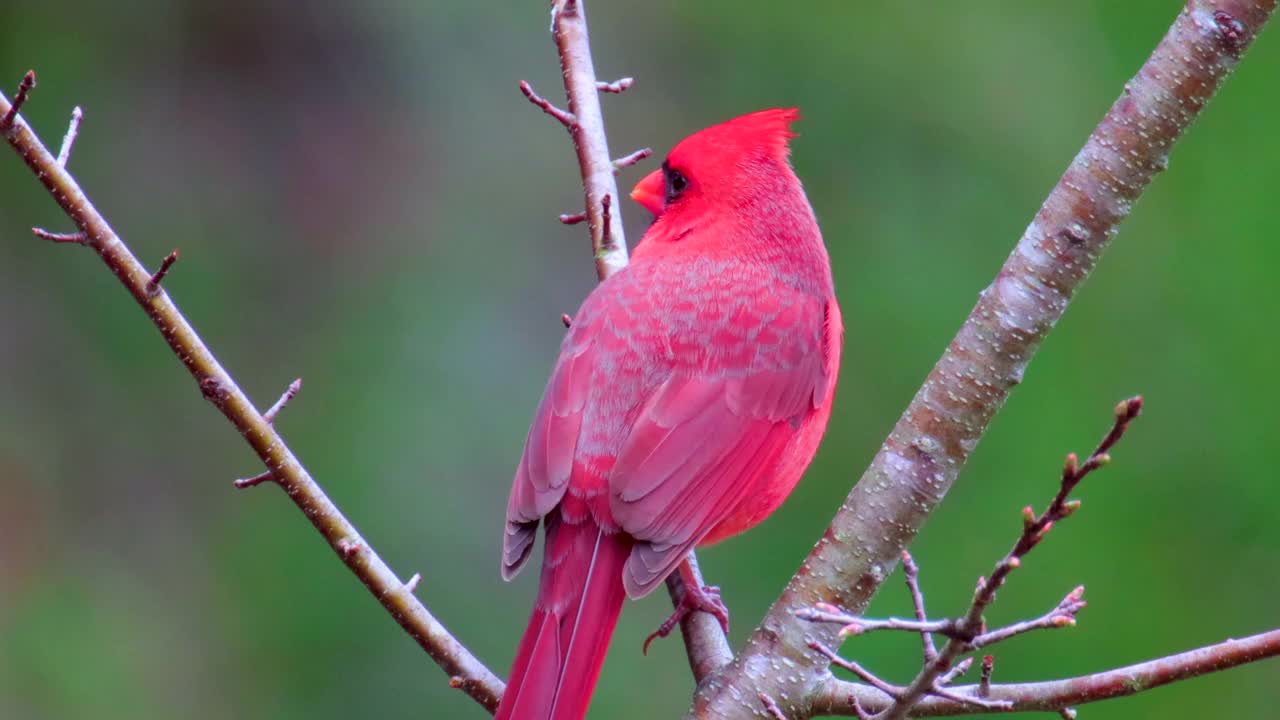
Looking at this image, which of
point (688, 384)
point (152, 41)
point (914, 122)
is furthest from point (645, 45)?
point (688, 384)

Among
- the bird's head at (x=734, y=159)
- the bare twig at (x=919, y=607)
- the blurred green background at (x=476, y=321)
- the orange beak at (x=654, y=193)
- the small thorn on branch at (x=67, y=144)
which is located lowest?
the blurred green background at (x=476, y=321)

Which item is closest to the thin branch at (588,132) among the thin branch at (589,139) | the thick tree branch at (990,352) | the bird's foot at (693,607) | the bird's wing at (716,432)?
the thin branch at (589,139)

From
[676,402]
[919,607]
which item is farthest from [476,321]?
[919,607]

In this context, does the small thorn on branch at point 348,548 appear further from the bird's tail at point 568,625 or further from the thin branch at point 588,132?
the thin branch at point 588,132

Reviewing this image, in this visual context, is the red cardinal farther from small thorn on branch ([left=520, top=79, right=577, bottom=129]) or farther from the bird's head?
small thorn on branch ([left=520, top=79, right=577, bottom=129])

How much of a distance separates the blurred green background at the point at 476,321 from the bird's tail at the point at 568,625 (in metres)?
2.18

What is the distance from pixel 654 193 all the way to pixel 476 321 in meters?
2.05

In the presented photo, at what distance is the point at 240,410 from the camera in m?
2.65

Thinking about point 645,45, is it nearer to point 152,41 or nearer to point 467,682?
point 152,41

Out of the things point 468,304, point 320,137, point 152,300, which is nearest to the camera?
point 152,300

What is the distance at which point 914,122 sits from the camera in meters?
5.92

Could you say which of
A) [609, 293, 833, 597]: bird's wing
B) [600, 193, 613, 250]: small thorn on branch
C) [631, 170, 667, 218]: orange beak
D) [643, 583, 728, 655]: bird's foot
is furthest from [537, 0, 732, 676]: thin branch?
[643, 583, 728, 655]: bird's foot

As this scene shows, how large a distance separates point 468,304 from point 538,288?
0.95ft

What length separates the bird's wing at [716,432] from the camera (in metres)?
2.95
